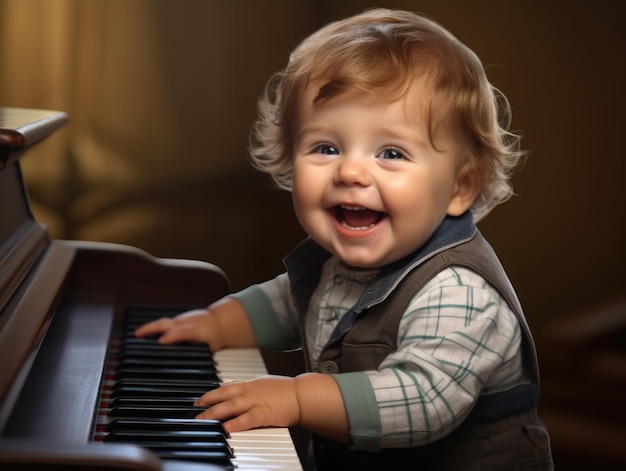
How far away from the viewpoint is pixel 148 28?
2846 millimetres

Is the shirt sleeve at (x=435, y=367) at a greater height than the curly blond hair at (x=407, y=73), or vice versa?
the curly blond hair at (x=407, y=73)

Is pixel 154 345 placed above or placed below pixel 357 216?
below

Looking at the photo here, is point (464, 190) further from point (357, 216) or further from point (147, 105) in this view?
point (147, 105)

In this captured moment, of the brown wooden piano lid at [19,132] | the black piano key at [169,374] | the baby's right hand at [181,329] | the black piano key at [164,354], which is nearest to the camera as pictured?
the brown wooden piano lid at [19,132]

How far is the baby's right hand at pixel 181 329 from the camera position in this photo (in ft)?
5.24

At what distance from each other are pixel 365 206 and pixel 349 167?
60mm

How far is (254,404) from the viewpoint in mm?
1230

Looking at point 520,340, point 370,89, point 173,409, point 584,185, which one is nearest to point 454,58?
point 370,89

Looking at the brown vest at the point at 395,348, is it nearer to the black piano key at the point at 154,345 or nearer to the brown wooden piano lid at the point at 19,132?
the black piano key at the point at 154,345

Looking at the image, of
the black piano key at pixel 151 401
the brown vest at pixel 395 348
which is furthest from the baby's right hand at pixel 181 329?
the black piano key at pixel 151 401

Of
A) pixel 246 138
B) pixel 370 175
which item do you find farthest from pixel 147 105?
pixel 370 175

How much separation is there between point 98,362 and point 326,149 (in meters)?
0.46

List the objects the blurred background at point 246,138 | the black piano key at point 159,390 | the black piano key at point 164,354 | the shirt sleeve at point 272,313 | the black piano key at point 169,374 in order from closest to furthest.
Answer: the black piano key at point 159,390
the black piano key at point 169,374
the black piano key at point 164,354
the shirt sleeve at point 272,313
the blurred background at point 246,138

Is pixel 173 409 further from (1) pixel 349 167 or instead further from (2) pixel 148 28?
(2) pixel 148 28
